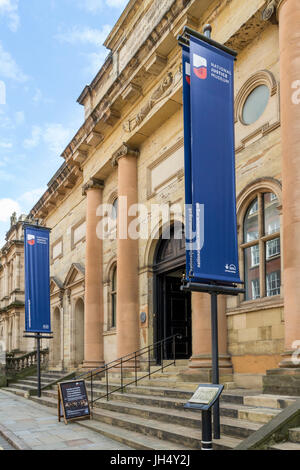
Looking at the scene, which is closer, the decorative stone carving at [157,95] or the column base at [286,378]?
the column base at [286,378]

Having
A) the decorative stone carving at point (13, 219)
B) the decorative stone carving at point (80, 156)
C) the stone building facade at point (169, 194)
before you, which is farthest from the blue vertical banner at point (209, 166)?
the decorative stone carving at point (13, 219)

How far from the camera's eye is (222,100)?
332 inches

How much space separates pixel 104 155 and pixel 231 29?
27.3ft

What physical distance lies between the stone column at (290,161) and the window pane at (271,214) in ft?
4.64

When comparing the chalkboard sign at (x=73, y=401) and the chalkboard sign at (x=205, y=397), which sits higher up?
the chalkboard sign at (x=205, y=397)

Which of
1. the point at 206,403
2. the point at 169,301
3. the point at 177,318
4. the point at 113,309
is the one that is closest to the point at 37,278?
the point at 113,309

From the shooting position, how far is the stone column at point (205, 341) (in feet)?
36.9

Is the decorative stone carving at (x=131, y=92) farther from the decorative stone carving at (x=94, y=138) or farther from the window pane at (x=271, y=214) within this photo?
the window pane at (x=271, y=214)

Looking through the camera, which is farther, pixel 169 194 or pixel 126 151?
pixel 126 151

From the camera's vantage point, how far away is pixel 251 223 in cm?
1129

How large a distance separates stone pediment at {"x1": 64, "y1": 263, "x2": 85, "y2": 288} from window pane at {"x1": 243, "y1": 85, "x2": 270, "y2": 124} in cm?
1169

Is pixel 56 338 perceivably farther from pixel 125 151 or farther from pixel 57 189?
pixel 125 151

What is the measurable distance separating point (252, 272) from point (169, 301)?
534 centimetres
